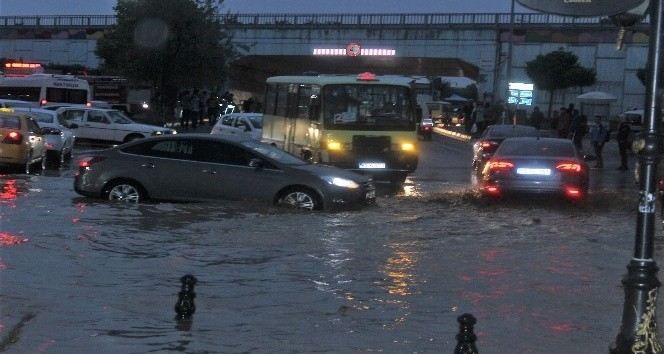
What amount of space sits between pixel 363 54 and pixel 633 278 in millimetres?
38668

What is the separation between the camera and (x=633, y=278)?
24.0ft

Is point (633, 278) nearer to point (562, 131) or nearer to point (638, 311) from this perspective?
point (638, 311)

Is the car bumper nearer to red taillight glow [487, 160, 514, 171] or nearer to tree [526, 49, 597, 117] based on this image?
red taillight glow [487, 160, 514, 171]

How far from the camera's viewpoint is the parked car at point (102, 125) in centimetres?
3653

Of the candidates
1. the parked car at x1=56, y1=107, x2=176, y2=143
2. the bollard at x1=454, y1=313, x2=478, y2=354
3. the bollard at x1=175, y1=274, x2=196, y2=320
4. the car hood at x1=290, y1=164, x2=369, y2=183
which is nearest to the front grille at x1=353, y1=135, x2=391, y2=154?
the car hood at x1=290, y1=164, x2=369, y2=183

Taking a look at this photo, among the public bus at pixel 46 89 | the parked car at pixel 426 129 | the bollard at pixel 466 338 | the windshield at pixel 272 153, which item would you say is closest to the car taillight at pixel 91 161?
the windshield at pixel 272 153

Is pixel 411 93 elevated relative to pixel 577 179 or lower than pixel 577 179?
elevated

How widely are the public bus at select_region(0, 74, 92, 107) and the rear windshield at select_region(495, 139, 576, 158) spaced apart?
2669cm

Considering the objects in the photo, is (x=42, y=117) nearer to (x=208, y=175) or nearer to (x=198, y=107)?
(x=208, y=175)

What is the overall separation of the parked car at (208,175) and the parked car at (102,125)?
1908 cm

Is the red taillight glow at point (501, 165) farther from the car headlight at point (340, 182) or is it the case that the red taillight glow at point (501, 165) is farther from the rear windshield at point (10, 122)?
the rear windshield at point (10, 122)

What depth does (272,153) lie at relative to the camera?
58.0ft

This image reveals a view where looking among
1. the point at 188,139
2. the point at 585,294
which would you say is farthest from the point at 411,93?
the point at 585,294

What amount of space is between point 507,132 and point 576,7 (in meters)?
20.8
